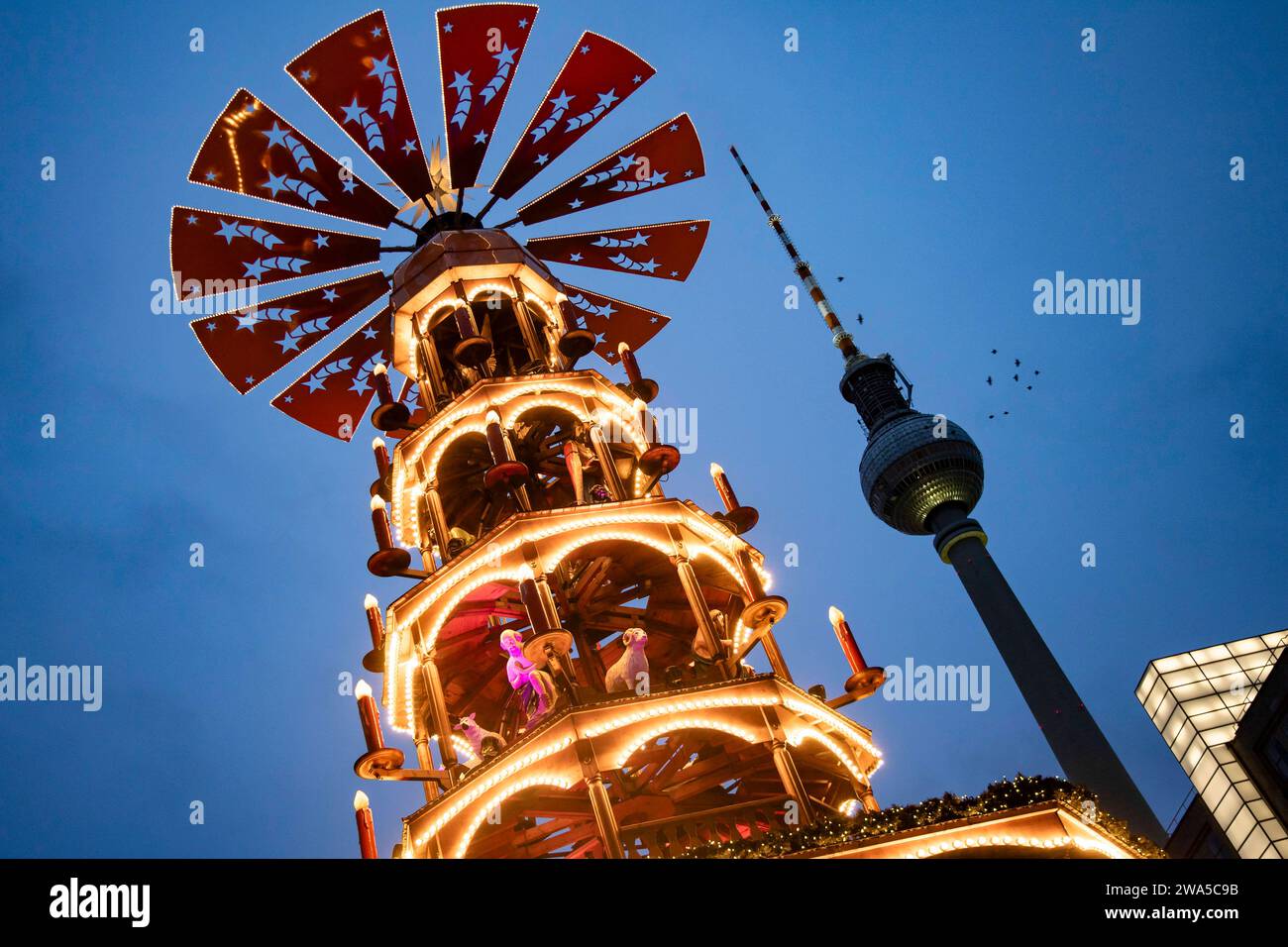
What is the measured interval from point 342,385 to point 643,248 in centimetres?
667

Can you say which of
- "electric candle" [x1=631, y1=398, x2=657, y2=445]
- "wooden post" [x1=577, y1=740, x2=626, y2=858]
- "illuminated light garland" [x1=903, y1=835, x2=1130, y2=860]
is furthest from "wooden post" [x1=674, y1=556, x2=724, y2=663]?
"illuminated light garland" [x1=903, y1=835, x2=1130, y2=860]

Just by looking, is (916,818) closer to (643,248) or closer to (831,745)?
(831,745)

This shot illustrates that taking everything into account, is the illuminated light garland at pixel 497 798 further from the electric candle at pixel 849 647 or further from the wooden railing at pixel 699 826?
the electric candle at pixel 849 647

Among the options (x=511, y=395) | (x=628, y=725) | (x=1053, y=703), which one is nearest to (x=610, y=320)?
(x=511, y=395)

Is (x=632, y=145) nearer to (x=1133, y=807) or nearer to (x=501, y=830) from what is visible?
(x=501, y=830)

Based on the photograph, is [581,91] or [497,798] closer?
[497,798]

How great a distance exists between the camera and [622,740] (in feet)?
36.8

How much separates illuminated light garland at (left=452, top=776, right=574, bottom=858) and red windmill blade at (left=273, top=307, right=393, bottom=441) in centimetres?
1073

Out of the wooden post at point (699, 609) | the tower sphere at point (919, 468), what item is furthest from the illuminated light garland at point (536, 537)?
the tower sphere at point (919, 468)

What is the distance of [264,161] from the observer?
17547 millimetres

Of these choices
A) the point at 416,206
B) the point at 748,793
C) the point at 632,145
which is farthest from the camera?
the point at 416,206
